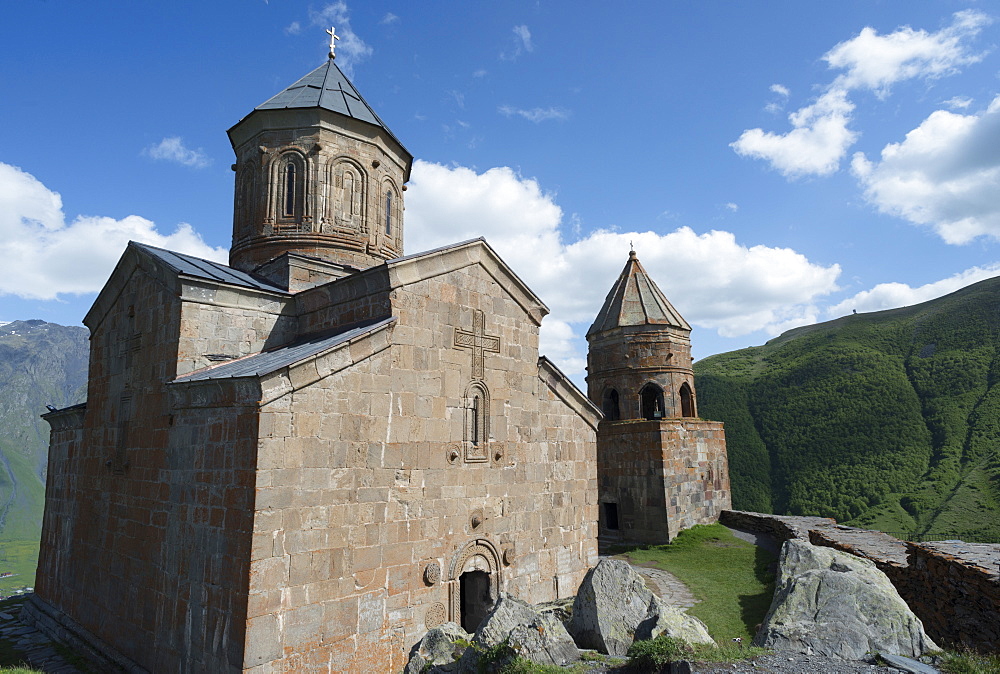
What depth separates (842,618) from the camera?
5.61 m

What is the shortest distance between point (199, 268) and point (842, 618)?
9042 mm

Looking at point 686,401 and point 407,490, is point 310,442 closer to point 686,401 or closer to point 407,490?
point 407,490

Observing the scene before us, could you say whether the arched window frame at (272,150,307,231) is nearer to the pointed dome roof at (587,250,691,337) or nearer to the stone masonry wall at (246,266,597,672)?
the stone masonry wall at (246,266,597,672)

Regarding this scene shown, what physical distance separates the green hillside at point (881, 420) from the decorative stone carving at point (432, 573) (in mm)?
22154

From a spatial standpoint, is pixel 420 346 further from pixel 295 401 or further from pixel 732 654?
pixel 732 654

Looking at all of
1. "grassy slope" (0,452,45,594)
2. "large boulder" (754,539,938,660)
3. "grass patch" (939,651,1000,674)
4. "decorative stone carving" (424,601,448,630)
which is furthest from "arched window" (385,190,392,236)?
"grassy slope" (0,452,45,594)

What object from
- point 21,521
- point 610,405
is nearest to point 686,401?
point 610,405

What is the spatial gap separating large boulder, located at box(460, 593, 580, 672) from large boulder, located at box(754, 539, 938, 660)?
6.34 ft

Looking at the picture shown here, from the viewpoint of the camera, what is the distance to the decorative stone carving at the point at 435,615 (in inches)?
266

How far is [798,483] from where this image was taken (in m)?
30.8

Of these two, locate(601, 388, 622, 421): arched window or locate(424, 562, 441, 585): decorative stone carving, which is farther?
locate(601, 388, 622, 421): arched window

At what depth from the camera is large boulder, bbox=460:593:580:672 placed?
201 inches

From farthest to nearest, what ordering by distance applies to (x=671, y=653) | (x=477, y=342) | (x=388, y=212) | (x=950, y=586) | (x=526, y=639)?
1. (x=388, y=212)
2. (x=477, y=342)
3. (x=950, y=586)
4. (x=526, y=639)
5. (x=671, y=653)

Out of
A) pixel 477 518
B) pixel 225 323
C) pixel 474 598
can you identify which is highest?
pixel 225 323
